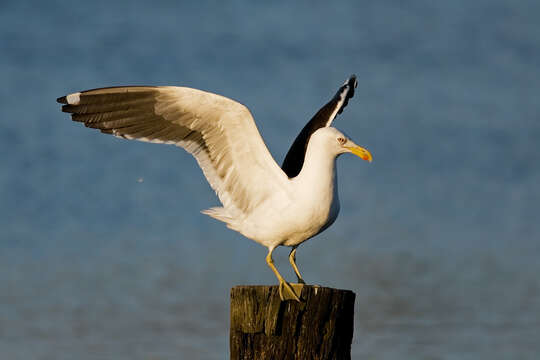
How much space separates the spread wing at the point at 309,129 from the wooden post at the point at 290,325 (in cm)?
341

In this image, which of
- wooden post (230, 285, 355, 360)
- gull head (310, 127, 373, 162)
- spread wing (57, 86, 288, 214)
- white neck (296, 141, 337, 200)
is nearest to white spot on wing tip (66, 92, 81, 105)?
spread wing (57, 86, 288, 214)

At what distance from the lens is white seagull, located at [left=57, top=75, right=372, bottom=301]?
6.74 m

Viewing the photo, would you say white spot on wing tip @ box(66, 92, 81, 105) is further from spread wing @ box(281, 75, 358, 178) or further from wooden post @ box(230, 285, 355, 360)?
wooden post @ box(230, 285, 355, 360)

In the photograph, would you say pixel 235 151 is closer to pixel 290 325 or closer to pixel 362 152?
pixel 362 152

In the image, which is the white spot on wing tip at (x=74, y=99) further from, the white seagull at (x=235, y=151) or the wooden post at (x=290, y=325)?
the wooden post at (x=290, y=325)

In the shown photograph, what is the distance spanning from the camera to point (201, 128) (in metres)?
7.33

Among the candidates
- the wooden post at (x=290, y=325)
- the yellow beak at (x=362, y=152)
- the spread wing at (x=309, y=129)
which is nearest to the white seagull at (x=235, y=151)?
the yellow beak at (x=362, y=152)

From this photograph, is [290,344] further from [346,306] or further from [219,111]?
[219,111]

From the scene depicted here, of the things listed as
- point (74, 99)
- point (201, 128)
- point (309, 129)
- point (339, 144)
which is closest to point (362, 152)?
point (339, 144)

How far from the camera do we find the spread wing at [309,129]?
922 cm

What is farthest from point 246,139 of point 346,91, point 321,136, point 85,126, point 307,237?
point 346,91

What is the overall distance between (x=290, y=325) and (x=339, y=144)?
7.01 ft

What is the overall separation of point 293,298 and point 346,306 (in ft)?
1.75

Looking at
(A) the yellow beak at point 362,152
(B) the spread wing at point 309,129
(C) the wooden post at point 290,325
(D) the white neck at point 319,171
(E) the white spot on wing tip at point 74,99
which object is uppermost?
(B) the spread wing at point 309,129
